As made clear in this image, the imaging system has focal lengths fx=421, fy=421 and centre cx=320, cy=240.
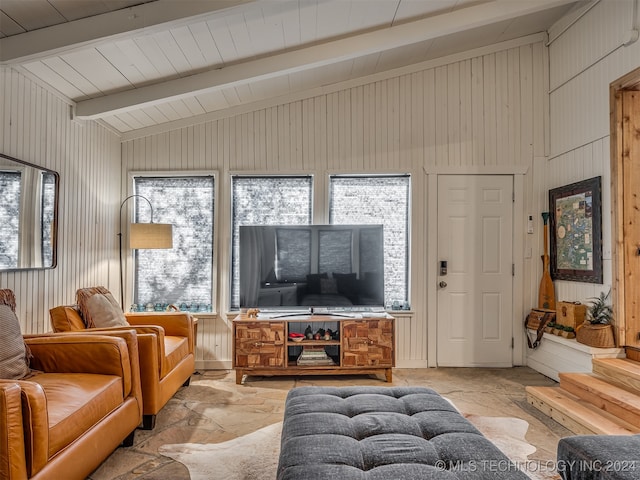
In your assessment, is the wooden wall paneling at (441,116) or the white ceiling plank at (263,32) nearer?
the white ceiling plank at (263,32)

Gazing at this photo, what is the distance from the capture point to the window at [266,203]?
4.30 meters

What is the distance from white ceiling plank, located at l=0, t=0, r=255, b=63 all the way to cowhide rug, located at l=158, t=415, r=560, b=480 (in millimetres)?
2475

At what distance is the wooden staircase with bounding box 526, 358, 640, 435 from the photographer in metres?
2.58

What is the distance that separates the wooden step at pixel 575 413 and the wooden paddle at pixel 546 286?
3.53 feet

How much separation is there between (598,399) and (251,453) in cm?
233

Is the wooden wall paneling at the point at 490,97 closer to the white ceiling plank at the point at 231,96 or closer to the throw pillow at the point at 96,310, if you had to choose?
the white ceiling plank at the point at 231,96

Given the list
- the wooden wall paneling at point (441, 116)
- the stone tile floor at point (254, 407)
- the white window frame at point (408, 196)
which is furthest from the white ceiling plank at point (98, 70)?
the wooden wall paneling at point (441, 116)

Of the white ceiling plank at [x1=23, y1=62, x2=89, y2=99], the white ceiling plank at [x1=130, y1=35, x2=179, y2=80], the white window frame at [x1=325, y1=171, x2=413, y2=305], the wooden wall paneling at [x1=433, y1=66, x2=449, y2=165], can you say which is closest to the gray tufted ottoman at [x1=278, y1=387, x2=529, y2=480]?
the white window frame at [x1=325, y1=171, x2=413, y2=305]

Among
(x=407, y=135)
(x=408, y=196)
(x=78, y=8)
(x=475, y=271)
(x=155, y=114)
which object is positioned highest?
(x=78, y=8)

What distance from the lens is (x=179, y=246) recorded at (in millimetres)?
4293

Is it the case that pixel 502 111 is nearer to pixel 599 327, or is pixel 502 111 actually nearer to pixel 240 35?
pixel 599 327

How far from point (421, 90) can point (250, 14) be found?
2.17m

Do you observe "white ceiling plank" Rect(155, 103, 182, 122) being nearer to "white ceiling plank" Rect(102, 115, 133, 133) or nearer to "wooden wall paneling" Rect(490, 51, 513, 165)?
"white ceiling plank" Rect(102, 115, 133, 133)

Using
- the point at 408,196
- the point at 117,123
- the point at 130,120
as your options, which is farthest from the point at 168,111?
the point at 408,196
